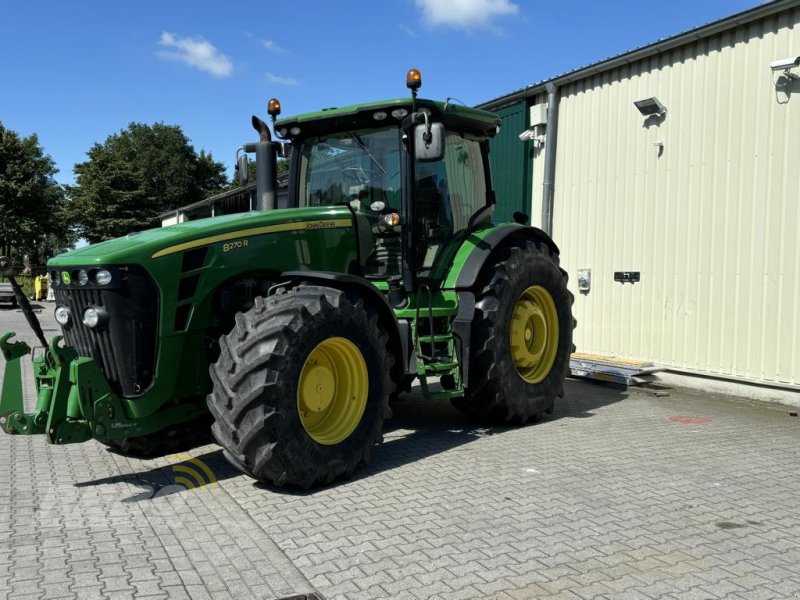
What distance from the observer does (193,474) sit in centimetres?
493

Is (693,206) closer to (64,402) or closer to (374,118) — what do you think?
(374,118)

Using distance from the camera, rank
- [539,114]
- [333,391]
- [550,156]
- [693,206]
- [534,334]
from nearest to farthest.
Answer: [333,391] → [534,334] → [693,206] → [550,156] → [539,114]

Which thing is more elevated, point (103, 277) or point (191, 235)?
point (191, 235)

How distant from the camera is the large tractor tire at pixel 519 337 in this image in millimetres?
6051

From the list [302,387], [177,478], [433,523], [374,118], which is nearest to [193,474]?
[177,478]

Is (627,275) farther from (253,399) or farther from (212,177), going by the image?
(212,177)

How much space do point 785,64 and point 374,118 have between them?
4501 millimetres

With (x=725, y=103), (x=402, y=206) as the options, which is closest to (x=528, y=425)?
(x=402, y=206)

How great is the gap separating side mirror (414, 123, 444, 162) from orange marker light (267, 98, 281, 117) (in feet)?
5.76

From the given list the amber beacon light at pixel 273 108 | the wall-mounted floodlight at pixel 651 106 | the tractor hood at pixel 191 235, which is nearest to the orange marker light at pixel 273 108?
the amber beacon light at pixel 273 108

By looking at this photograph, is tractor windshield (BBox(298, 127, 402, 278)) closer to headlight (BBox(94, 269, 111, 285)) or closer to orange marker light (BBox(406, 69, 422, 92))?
orange marker light (BBox(406, 69, 422, 92))

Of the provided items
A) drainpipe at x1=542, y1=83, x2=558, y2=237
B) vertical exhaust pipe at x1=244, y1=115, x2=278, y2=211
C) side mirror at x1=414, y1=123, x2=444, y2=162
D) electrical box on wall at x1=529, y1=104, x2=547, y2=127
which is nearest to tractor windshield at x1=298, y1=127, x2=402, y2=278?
vertical exhaust pipe at x1=244, y1=115, x2=278, y2=211

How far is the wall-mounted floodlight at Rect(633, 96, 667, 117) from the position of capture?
877 centimetres

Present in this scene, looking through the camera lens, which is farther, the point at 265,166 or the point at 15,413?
the point at 265,166
